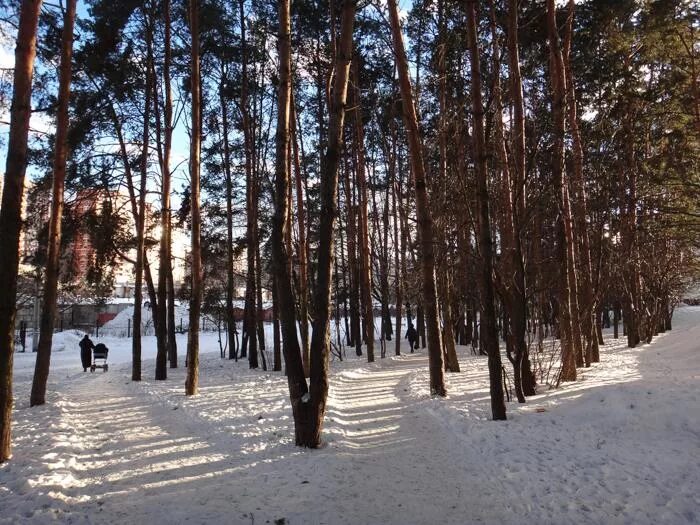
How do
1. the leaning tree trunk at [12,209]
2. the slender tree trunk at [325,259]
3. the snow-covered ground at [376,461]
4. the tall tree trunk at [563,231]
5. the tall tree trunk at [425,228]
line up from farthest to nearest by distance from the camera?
1. the tall tree trunk at [425,228]
2. the tall tree trunk at [563,231]
3. the slender tree trunk at [325,259]
4. the leaning tree trunk at [12,209]
5. the snow-covered ground at [376,461]

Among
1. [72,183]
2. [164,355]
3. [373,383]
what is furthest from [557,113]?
[72,183]

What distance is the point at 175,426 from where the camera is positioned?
739 cm

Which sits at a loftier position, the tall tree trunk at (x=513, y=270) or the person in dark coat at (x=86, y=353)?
the tall tree trunk at (x=513, y=270)

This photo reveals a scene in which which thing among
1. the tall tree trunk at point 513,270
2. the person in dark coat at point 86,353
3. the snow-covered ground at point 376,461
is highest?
the tall tree trunk at point 513,270

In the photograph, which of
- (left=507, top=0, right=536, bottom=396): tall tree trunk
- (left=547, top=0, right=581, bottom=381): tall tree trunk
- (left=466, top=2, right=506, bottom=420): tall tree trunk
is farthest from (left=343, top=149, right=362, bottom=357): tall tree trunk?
(left=466, top=2, right=506, bottom=420): tall tree trunk

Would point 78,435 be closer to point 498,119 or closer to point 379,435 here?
point 379,435

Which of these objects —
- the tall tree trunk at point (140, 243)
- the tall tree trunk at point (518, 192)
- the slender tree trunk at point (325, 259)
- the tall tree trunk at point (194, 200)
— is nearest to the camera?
the slender tree trunk at point (325, 259)

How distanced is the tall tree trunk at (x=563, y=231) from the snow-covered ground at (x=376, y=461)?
2.40 feet

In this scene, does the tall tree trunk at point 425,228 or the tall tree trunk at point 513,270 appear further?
the tall tree trunk at point 425,228

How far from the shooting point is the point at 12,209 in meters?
5.18

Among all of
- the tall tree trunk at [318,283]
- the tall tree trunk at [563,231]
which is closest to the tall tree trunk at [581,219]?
the tall tree trunk at [563,231]

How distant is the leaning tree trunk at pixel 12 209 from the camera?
5.07 metres

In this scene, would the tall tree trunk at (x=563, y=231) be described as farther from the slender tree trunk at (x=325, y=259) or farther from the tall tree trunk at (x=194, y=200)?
the tall tree trunk at (x=194, y=200)

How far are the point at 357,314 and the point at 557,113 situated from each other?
16.1m
